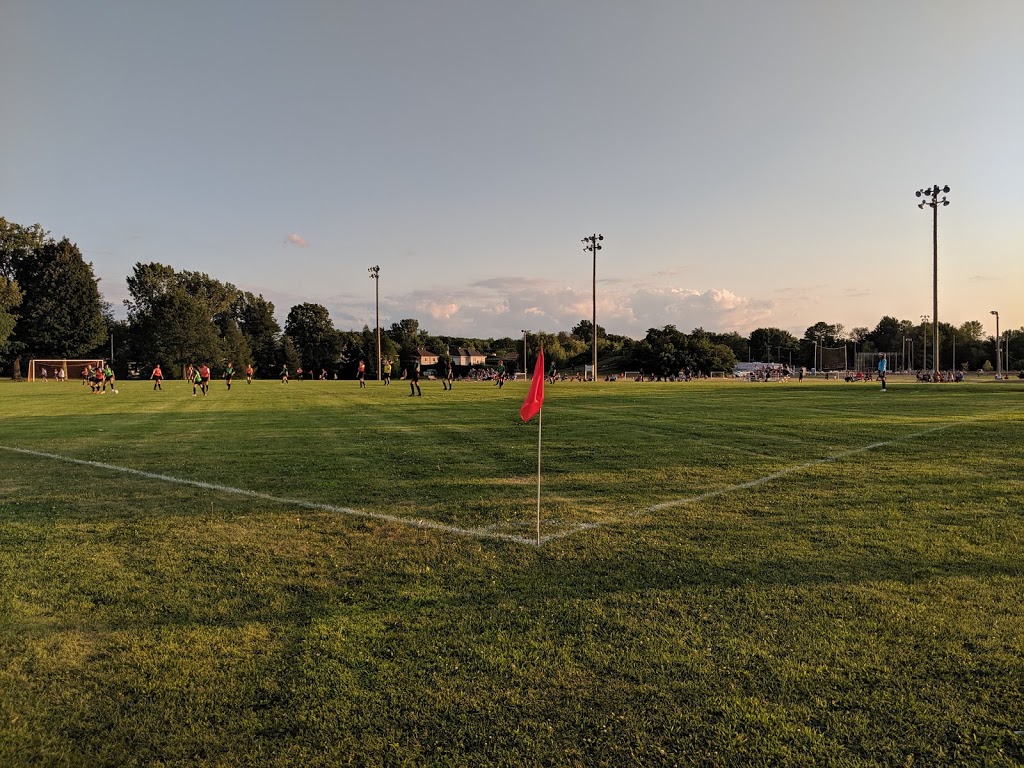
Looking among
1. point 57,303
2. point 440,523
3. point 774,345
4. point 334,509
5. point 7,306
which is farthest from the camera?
point 774,345

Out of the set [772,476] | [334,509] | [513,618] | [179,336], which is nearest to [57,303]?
[179,336]

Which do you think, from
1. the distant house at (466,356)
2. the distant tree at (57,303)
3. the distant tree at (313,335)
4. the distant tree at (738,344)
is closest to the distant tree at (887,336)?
the distant tree at (738,344)

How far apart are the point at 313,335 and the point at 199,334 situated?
3054cm

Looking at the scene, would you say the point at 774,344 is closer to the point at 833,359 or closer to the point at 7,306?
the point at 833,359

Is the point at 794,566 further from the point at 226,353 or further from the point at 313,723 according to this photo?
the point at 226,353

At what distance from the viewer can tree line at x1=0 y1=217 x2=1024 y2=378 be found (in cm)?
7038

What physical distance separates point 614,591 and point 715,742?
6.00 ft

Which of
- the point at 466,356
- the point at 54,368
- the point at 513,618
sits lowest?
the point at 513,618

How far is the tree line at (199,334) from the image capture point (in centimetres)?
7038

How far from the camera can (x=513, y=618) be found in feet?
13.9

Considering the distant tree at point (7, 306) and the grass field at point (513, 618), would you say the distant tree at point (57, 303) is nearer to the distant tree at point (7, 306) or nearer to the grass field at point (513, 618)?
the distant tree at point (7, 306)

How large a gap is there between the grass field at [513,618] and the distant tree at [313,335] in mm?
102249

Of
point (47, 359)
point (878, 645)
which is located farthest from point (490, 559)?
point (47, 359)

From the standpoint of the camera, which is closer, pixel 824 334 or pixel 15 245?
pixel 15 245
